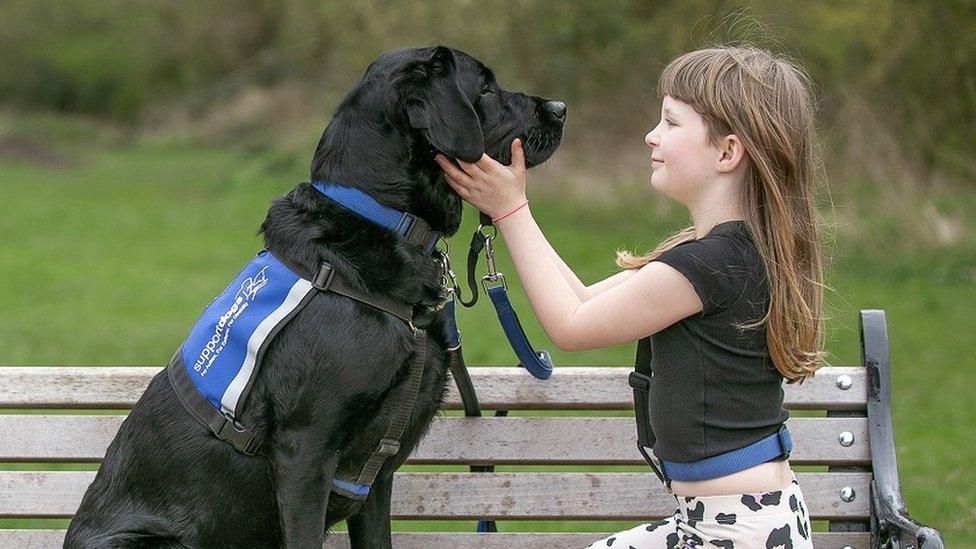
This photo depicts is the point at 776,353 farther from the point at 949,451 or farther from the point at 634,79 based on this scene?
the point at 634,79

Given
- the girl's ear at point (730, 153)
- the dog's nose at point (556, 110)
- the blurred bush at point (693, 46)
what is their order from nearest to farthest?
the girl's ear at point (730, 153)
the dog's nose at point (556, 110)
the blurred bush at point (693, 46)

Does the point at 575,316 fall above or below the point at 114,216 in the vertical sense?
above

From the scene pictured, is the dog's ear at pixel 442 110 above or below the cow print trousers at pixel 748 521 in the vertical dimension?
above

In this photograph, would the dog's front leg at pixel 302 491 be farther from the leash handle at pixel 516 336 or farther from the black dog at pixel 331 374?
the leash handle at pixel 516 336

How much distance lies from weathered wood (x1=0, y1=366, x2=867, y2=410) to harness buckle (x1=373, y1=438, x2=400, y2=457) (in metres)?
0.45

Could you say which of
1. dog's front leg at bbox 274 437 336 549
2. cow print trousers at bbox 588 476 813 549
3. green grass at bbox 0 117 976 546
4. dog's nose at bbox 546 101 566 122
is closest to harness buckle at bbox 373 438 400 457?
dog's front leg at bbox 274 437 336 549

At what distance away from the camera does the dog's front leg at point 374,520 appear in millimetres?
3215

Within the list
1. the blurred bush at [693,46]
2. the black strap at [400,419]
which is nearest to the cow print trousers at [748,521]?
the black strap at [400,419]

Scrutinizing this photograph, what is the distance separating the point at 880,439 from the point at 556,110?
4.10 feet

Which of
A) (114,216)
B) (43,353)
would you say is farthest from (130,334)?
(114,216)

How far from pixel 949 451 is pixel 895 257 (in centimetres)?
530

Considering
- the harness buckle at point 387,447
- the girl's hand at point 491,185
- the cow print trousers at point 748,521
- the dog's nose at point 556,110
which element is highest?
the dog's nose at point 556,110

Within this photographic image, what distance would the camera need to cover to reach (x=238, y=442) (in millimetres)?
2984

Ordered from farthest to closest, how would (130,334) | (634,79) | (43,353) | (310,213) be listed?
(634,79) → (130,334) → (43,353) → (310,213)
